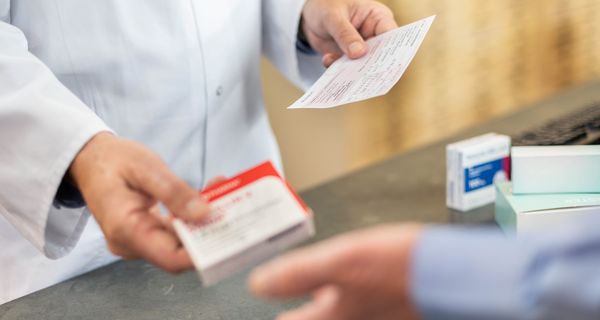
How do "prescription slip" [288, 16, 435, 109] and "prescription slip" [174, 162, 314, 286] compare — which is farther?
"prescription slip" [288, 16, 435, 109]

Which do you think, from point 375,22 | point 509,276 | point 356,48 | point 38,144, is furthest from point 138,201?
point 375,22

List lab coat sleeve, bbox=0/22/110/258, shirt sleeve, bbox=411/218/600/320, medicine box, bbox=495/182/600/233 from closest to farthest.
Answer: shirt sleeve, bbox=411/218/600/320, lab coat sleeve, bbox=0/22/110/258, medicine box, bbox=495/182/600/233

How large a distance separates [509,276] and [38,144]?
504mm

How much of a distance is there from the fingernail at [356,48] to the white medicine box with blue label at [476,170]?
7.3 inches

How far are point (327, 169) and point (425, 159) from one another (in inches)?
41.3

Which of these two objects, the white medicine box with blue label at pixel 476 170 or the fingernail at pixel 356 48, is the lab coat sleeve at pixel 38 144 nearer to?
the fingernail at pixel 356 48

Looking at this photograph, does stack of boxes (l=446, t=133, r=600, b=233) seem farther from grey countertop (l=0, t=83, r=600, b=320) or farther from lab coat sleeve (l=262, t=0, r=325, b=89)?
lab coat sleeve (l=262, t=0, r=325, b=89)

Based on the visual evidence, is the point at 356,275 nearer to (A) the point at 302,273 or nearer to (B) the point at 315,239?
(A) the point at 302,273

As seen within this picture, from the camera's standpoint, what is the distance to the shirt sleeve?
0.43m

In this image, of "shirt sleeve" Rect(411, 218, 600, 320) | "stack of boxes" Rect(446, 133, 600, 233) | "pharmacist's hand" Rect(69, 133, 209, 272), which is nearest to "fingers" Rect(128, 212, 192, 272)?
"pharmacist's hand" Rect(69, 133, 209, 272)

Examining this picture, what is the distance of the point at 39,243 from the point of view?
778mm

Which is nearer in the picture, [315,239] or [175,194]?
[175,194]

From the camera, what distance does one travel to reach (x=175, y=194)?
602 mm

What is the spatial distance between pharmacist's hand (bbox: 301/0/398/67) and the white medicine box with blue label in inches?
7.8
